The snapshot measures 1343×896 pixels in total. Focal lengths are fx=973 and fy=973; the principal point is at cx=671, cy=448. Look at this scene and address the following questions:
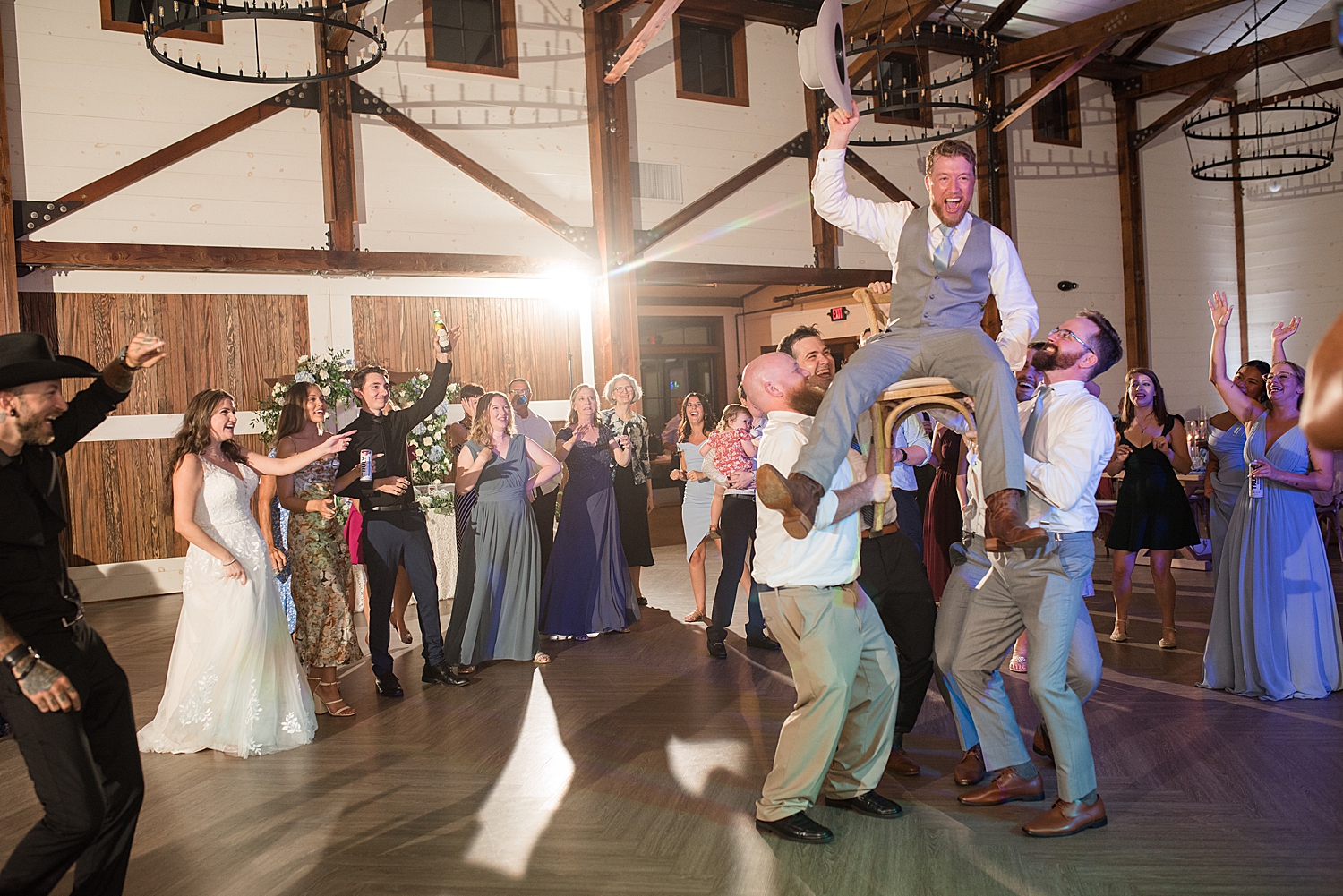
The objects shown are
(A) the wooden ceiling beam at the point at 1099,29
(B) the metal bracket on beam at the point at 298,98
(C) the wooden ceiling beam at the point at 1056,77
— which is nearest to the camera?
(B) the metal bracket on beam at the point at 298,98

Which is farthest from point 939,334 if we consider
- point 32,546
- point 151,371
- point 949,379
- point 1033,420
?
point 151,371

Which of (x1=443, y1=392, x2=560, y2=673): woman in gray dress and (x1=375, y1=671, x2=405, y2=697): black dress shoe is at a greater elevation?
(x1=443, y1=392, x2=560, y2=673): woman in gray dress

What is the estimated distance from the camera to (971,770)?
11.8 feet

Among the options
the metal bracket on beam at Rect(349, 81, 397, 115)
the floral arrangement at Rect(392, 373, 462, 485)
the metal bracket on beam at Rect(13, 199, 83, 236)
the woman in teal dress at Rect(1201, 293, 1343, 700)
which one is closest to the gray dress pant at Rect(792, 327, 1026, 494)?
the woman in teal dress at Rect(1201, 293, 1343, 700)

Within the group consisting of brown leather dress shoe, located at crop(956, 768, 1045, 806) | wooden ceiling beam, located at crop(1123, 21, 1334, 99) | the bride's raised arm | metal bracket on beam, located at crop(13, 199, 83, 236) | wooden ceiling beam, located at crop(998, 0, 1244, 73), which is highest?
wooden ceiling beam, located at crop(1123, 21, 1334, 99)

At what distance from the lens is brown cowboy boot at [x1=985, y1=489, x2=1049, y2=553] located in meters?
2.86

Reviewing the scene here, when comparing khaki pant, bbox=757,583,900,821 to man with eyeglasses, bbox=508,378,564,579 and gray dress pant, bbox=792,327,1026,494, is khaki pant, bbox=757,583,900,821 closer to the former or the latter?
gray dress pant, bbox=792,327,1026,494

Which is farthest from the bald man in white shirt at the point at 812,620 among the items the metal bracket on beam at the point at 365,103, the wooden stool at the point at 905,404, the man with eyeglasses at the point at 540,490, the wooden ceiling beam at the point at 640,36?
the metal bracket on beam at the point at 365,103

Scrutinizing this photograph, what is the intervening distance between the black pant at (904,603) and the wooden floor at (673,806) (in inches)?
12.4

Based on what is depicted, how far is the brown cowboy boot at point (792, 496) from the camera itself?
109 inches

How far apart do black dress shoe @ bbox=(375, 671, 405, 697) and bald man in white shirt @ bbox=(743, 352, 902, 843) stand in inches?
101

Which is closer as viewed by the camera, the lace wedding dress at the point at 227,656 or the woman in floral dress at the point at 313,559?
the lace wedding dress at the point at 227,656

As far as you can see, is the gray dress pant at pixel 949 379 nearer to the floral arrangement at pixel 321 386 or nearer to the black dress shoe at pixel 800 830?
the black dress shoe at pixel 800 830

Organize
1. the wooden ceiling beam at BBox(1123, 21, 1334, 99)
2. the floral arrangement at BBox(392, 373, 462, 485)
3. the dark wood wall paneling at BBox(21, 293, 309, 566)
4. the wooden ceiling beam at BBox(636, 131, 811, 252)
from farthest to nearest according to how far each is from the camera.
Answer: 1. the wooden ceiling beam at BBox(1123, 21, 1334, 99)
2. the wooden ceiling beam at BBox(636, 131, 811, 252)
3. the dark wood wall paneling at BBox(21, 293, 309, 566)
4. the floral arrangement at BBox(392, 373, 462, 485)
